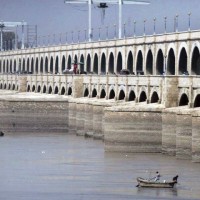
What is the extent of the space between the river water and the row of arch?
996 centimetres

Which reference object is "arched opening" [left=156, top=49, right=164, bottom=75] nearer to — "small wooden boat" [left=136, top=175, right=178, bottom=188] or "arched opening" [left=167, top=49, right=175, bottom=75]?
"arched opening" [left=167, top=49, right=175, bottom=75]

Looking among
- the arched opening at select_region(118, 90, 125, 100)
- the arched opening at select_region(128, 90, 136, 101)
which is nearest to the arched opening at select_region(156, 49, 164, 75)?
the arched opening at select_region(118, 90, 125, 100)

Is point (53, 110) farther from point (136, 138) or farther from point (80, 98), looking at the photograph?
point (136, 138)

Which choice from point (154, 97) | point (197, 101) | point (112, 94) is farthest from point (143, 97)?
point (197, 101)

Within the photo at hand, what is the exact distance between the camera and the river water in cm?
7694

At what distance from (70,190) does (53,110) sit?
5455 cm

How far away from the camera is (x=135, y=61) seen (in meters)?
130

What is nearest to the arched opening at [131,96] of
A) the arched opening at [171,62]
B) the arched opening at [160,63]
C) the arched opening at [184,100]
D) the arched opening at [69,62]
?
the arched opening at [171,62]

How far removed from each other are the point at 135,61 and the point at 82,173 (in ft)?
141

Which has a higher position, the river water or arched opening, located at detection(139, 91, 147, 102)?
arched opening, located at detection(139, 91, 147, 102)

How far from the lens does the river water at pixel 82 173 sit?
76.9m

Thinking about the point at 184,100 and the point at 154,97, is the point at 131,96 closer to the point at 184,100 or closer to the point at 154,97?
the point at 154,97

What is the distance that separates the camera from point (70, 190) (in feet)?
257

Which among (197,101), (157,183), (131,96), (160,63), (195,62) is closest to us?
(157,183)
